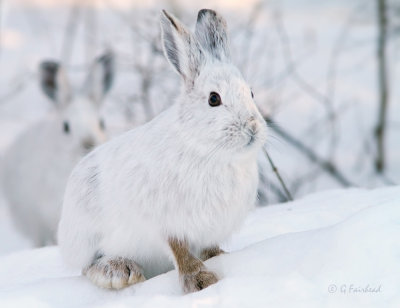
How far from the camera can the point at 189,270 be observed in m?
2.03

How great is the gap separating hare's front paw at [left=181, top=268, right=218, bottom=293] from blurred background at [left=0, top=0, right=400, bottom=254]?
216 cm

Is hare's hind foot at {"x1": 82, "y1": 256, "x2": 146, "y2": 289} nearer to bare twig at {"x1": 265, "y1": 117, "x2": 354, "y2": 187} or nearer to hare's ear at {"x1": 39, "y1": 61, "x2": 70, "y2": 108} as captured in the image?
hare's ear at {"x1": 39, "y1": 61, "x2": 70, "y2": 108}

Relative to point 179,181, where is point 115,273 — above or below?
below

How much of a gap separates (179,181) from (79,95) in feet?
8.37

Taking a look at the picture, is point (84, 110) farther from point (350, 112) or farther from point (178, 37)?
point (350, 112)

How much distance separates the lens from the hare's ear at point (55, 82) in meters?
4.37

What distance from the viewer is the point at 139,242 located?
2141 mm

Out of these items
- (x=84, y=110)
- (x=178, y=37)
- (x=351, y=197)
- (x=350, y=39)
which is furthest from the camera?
(x=350, y=39)

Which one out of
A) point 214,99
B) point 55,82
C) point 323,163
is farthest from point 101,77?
point 214,99

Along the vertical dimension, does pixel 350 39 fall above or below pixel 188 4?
below

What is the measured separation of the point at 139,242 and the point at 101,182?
241 millimetres

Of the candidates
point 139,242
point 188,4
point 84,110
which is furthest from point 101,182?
point 188,4

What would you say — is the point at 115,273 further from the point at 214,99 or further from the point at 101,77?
the point at 101,77

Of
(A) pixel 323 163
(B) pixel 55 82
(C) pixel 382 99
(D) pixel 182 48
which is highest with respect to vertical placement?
(D) pixel 182 48
